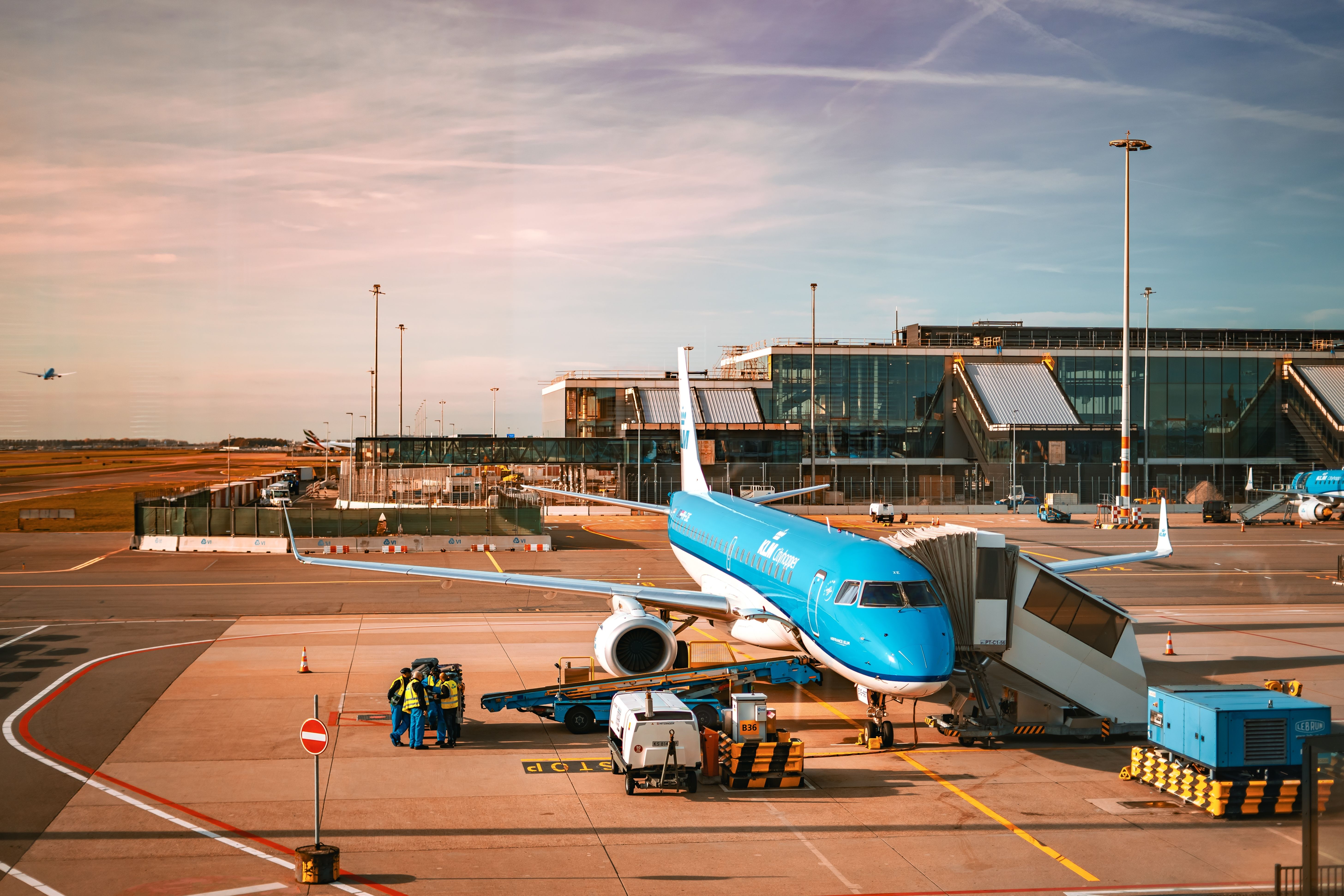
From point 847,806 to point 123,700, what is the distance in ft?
61.1

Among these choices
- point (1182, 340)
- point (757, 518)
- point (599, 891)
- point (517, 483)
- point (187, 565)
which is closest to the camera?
Answer: point (599, 891)

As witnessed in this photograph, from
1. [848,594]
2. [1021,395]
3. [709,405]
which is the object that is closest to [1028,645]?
[848,594]

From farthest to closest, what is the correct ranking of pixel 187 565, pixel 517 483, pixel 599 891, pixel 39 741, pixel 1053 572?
pixel 517 483
pixel 187 565
pixel 1053 572
pixel 39 741
pixel 599 891

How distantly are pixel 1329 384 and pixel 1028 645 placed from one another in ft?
389

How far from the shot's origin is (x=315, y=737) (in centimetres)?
1597

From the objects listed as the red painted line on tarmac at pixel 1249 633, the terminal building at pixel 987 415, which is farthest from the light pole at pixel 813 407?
the red painted line on tarmac at pixel 1249 633

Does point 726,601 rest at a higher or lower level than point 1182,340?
lower

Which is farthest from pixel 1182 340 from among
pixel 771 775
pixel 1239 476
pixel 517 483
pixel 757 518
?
pixel 771 775

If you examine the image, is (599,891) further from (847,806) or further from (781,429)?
(781,429)

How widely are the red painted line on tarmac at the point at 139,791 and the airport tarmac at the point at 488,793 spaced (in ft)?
0.21

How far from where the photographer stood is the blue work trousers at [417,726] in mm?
21734

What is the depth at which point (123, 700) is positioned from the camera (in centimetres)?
2569

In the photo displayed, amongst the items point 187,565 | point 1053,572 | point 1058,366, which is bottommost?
point 187,565

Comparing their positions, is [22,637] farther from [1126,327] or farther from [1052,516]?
[1052,516]
